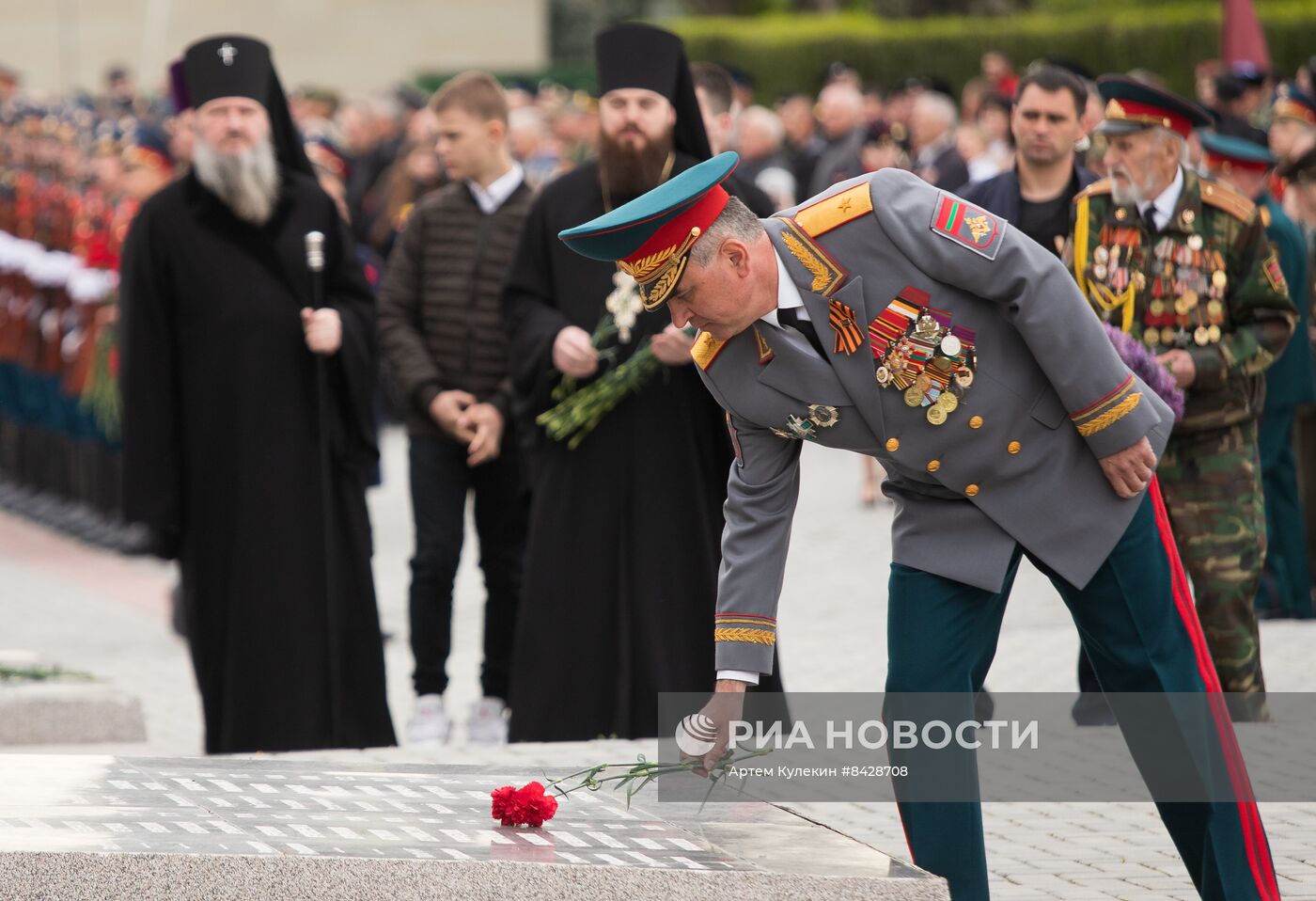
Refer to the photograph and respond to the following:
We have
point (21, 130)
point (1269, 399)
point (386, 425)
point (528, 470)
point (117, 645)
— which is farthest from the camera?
point (386, 425)

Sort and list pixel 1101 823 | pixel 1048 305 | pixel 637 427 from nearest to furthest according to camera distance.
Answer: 1. pixel 1048 305
2. pixel 1101 823
3. pixel 637 427

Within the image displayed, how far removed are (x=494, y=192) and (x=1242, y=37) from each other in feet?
26.9

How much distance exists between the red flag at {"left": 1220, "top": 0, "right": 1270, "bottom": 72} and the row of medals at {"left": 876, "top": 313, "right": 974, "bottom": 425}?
36.7ft

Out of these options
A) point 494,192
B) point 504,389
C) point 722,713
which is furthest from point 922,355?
point 494,192

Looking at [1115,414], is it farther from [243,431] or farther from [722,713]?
[243,431]

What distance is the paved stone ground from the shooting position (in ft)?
18.7

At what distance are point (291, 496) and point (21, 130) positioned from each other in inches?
403

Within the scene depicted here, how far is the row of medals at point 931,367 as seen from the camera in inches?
174

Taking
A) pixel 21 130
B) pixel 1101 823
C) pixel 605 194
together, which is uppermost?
pixel 21 130

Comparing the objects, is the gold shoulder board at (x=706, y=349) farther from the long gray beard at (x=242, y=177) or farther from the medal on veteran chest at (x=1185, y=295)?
the long gray beard at (x=242, y=177)

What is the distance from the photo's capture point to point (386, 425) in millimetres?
18609

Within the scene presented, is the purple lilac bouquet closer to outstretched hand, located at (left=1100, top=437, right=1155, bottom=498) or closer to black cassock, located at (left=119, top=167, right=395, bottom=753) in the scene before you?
outstretched hand, located at (left=1100, top=437, right=1155, bottom=498)

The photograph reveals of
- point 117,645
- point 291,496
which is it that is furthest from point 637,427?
point 117,645

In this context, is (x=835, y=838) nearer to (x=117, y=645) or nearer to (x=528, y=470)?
(x=528, y=470)
